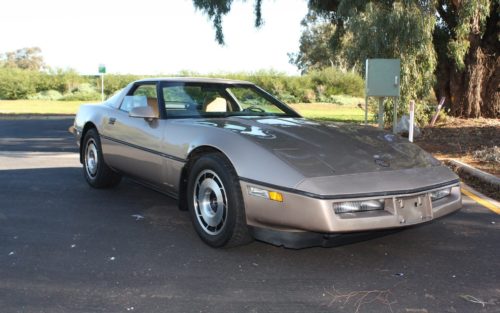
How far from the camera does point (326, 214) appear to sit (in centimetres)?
331

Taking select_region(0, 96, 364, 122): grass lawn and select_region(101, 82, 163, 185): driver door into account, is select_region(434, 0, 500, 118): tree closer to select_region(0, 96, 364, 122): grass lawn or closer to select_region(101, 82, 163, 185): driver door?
select_region(0, 96, 364, 122): grass lawn

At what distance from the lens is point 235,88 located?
→ 5656mm

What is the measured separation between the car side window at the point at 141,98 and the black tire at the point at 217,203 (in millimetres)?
1232

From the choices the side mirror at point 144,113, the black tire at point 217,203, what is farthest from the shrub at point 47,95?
the black tire at point 217,203

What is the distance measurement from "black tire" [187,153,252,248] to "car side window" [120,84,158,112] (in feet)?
4.04

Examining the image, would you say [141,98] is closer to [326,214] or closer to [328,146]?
[328,146]

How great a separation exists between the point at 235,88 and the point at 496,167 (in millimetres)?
4606

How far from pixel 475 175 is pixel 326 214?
15.7ft

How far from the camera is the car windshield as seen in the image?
502cm

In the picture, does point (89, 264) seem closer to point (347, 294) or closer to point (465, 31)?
point (347, 294)

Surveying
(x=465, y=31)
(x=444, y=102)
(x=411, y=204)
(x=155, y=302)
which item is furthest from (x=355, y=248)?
(x=444, y=102)

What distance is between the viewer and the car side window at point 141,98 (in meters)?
5.20

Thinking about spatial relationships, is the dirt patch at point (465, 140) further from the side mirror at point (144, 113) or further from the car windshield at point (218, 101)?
the side mirror at point (144, 113)

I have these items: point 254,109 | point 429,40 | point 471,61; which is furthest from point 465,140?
point 254,109
